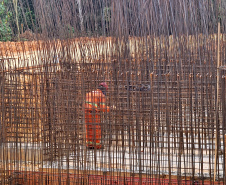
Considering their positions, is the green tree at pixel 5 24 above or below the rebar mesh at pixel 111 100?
above

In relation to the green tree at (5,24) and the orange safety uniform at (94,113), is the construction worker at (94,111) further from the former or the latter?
the green tree at (5,24)

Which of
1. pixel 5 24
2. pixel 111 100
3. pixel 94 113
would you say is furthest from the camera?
pixel 5 24

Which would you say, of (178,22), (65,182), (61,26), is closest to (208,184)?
(65,182)

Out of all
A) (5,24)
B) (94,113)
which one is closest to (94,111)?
(94,113)

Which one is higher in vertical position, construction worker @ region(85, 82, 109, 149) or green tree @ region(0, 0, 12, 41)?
green tree @ region(0, 0, 12, 41)

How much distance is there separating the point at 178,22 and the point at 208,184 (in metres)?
1.44

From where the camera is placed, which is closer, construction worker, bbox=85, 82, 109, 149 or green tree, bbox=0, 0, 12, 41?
construction worker, bbox=85, 82, 109, 149

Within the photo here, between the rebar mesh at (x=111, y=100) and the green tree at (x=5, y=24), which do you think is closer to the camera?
the rebar mesh at (x=111, y=100)

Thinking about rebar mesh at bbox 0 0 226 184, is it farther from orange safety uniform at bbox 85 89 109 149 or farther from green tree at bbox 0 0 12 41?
green tree at bbox 0 0 12 41

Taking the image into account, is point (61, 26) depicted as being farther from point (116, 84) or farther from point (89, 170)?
point (89, 170)

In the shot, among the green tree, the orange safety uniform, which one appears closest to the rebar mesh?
the orange safety uniform

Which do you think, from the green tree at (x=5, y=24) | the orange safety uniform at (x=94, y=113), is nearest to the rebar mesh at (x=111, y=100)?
the orange safety uniform at (x=94, y=113)

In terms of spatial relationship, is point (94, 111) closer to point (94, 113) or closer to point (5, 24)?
point (94, 113)

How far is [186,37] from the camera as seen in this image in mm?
3400
